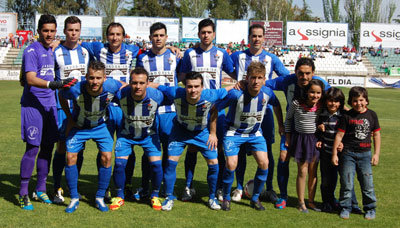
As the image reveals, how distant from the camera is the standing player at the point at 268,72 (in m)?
5.70

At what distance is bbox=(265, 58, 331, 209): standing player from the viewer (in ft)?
16.7

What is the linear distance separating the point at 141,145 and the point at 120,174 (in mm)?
439

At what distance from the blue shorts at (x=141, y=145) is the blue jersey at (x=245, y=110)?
35.9 inches

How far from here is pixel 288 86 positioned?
17.5ft

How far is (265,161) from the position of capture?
517 centimetres

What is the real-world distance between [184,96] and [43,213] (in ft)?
7.01

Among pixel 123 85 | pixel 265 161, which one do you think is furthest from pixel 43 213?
pixel 265 161

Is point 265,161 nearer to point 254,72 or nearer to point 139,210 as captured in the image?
point 254,72

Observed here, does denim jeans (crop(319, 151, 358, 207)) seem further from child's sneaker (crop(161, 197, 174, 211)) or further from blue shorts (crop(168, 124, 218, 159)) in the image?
child's sneaker (crop(161, 197, 174, 211))

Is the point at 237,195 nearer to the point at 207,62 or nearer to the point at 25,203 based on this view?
the point at 207,62

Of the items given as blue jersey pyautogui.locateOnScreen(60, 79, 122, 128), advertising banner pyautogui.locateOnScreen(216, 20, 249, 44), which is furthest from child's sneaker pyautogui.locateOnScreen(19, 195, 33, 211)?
advertising banner pyautogui.locateOnScreen(216, 20, 249, 44)

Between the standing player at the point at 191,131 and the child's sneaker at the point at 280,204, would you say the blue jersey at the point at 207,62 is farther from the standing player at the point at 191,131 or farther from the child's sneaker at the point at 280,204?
the child's sneaker at the point at 280,204

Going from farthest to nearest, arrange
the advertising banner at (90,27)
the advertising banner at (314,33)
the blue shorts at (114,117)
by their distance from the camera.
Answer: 1. the advertising banner at (314,33)
2. the advertising banner at (90,27)
3. the blue shorts at (114,117)

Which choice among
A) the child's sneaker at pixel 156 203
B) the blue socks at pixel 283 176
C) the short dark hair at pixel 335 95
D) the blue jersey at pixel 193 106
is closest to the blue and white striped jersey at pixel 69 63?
the blue jersey at pixel 193 106
